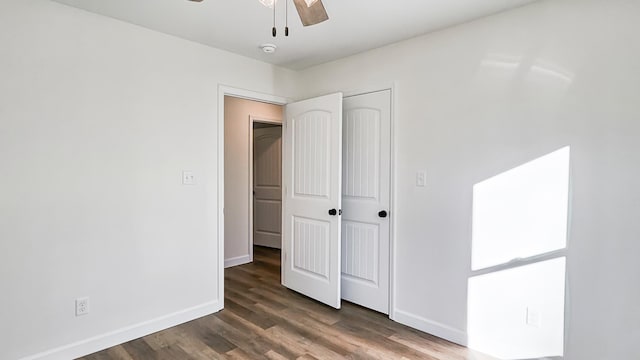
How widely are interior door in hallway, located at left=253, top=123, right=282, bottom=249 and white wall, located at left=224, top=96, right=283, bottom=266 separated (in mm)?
917

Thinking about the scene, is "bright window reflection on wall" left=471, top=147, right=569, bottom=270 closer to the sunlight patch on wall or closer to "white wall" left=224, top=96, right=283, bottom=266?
the sunlight patch on wall

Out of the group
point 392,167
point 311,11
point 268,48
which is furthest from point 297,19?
point 392,167

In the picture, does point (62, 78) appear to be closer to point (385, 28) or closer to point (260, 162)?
point (385, 28)

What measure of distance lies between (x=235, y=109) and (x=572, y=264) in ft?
13.0

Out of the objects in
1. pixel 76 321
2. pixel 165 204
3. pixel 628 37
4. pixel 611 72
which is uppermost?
pixel 628 37

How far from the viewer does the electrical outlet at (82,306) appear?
2359 millimetres

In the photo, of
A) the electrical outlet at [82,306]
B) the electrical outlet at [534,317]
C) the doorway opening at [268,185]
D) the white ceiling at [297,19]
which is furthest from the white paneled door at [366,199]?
the doorway opening at [268,185]

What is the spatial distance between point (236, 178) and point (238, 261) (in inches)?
45.1

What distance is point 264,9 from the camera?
2.31 metres

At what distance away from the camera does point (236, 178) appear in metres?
4.65

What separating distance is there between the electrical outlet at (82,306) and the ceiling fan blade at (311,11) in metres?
2.40

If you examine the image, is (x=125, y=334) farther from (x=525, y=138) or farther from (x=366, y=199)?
(x=525, y=138)

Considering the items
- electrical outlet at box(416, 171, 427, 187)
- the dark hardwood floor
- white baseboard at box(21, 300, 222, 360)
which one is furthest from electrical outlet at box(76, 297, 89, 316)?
electrical outlet at box(416, 171, 427, 187)

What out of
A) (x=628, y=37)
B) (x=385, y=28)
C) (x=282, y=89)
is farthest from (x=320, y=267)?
(x=628, y=37)
